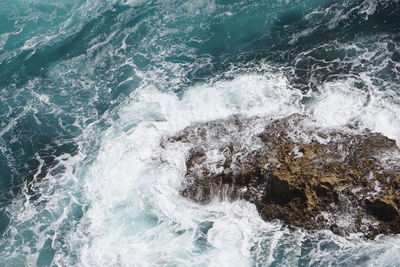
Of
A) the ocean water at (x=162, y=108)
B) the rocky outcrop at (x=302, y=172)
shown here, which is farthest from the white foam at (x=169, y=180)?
the rocky outcrop at (x=302, y=172)

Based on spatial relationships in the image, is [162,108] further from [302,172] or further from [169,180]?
[302,172]

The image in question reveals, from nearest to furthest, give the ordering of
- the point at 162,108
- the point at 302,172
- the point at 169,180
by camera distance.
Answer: the point at 302,172
the point at 169,180
the point at 162,108

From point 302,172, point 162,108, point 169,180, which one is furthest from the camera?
point 162,108

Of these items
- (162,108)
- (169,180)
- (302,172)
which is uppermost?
(162,108)

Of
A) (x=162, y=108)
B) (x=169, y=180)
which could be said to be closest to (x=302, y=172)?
(x=169, y=180)

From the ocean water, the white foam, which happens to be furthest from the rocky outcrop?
the white foam

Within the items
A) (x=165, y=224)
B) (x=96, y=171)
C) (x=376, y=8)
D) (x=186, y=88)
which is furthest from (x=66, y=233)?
(x=376, y=8)
